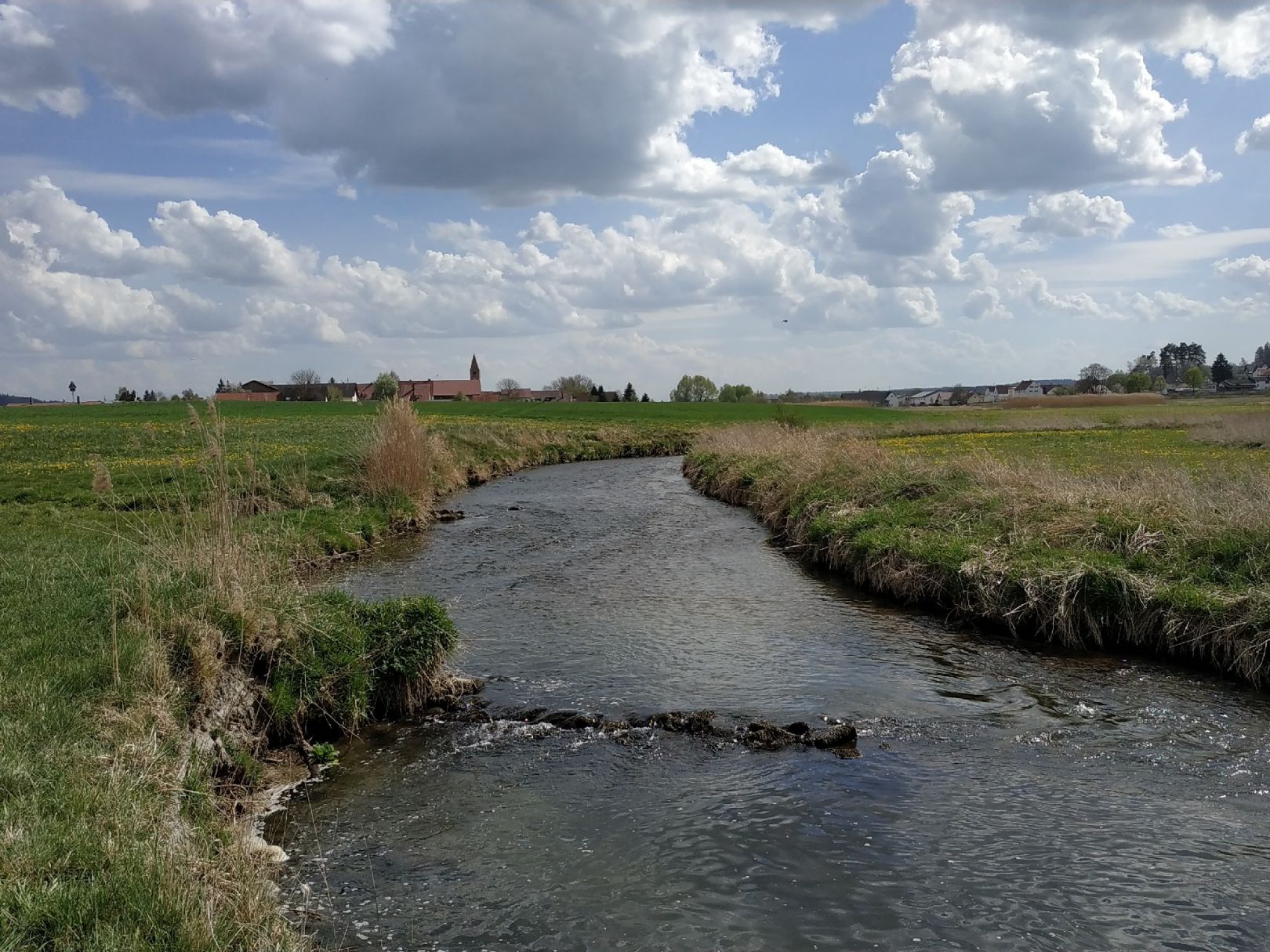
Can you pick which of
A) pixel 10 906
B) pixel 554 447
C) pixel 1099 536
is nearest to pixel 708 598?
pixel 1099 536

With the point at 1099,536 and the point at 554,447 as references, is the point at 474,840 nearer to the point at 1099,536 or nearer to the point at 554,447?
the point at 1099,536

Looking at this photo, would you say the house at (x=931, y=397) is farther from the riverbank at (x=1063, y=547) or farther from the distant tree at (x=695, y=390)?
the riverbank at (x=1063, y=547)

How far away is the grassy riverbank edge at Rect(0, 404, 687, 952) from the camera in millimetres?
4512

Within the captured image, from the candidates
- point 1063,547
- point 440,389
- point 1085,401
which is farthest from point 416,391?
point 1063,547

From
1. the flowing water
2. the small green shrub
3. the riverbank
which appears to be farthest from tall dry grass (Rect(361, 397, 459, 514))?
the small green shrub

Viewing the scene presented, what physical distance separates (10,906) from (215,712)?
3.99m

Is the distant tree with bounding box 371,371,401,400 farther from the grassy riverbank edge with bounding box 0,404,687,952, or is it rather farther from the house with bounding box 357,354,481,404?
the grassy riverbank edge with bounding box 0,404,687,952

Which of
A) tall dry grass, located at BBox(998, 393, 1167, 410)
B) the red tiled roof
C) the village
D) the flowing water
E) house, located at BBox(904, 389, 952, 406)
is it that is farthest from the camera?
house, located at BBox(904, 389, 952, 406)

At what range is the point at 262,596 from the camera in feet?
30.8

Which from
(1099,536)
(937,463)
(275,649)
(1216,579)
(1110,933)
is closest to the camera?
(1110,933)

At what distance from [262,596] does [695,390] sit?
462 ft

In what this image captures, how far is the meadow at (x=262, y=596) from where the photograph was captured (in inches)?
194

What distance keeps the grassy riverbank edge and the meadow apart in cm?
2

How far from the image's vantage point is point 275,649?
9.11m
